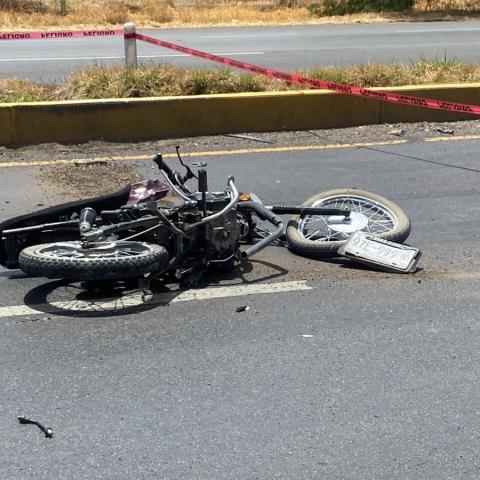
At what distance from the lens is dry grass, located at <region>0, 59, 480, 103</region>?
9266 mm

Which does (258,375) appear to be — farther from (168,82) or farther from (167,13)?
(167,13)

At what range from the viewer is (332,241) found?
566cm

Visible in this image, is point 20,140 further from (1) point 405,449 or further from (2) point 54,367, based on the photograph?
(1) point 405,449

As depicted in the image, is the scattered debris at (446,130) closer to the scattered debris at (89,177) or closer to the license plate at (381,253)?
the scattered debris at (89,177)

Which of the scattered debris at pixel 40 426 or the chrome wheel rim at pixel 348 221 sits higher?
the chrome wheel rim at pixel 348 221

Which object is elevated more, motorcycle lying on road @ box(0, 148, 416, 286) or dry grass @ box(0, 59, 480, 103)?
dry grass @ box(0, 59, 480, 103)

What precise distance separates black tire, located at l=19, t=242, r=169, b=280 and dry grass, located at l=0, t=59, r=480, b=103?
474 cm

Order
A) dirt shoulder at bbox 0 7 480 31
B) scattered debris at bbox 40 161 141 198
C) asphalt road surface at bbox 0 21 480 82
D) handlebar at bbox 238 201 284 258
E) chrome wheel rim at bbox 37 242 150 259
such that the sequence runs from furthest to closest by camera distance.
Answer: dirt shoulder at bbox 0 7 480 31 → asphalt road surface at bbox 0 21 480 82 → scattered debris at bbox 40 161 141 198 → handlebar at bbox 238 201 284 258 → chrome wheel rim at bbox 37 242 150 259

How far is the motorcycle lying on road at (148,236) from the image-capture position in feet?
15.0

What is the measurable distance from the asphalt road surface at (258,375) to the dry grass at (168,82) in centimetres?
417

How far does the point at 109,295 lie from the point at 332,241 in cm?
164

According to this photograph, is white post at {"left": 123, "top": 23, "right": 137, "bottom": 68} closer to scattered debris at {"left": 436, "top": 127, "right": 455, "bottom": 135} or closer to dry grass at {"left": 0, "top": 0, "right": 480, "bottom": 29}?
scattered debris at {"left": 436, "top": 127, "right": 455, "bottom": 135}

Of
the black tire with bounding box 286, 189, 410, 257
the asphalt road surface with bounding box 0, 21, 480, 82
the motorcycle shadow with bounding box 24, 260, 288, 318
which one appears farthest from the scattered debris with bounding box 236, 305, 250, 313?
the asphalt road surface with bounding box 0, 21, 480, 82

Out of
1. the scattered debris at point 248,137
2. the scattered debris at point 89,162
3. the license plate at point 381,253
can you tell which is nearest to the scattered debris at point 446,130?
the scattered debris at point 248,137
